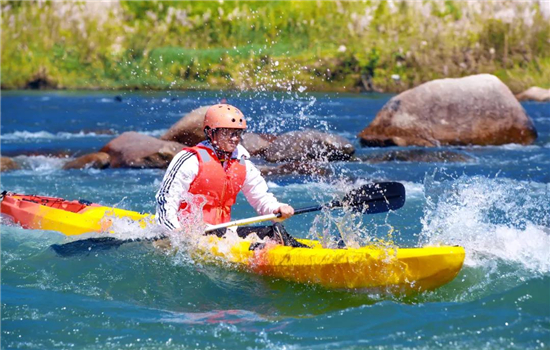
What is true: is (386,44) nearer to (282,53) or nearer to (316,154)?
(282,53)

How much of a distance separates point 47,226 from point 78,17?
2813 cm

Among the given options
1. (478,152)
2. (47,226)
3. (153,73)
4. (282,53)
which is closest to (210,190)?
(47,226)

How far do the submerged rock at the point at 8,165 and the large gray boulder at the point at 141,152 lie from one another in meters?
1.42

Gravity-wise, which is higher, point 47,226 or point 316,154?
point 47,226

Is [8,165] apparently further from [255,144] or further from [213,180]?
[213,180]

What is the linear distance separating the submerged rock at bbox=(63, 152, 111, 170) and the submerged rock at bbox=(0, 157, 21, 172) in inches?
30.3

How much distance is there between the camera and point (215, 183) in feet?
20.7

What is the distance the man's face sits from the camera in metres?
6.28

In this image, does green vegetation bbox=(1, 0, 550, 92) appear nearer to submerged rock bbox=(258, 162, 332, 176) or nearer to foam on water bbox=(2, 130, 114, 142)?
foam on water bbox=(2, 130, 114, 142)

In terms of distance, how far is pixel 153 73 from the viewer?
32281 millimetres

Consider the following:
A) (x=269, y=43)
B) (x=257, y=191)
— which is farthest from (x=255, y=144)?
(x=269, y=43)

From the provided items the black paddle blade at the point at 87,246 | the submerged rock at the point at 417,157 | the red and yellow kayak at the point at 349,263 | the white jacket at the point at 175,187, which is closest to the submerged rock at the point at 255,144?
the submerged rock at the point at 417,157

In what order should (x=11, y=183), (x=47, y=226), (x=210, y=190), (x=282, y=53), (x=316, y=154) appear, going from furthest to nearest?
(x=282, y=53) < (x=316, y=154) < (x=11, y=183) < (x=47, y=226) < (x=210, y=190)

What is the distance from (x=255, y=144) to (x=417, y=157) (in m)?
2.55
